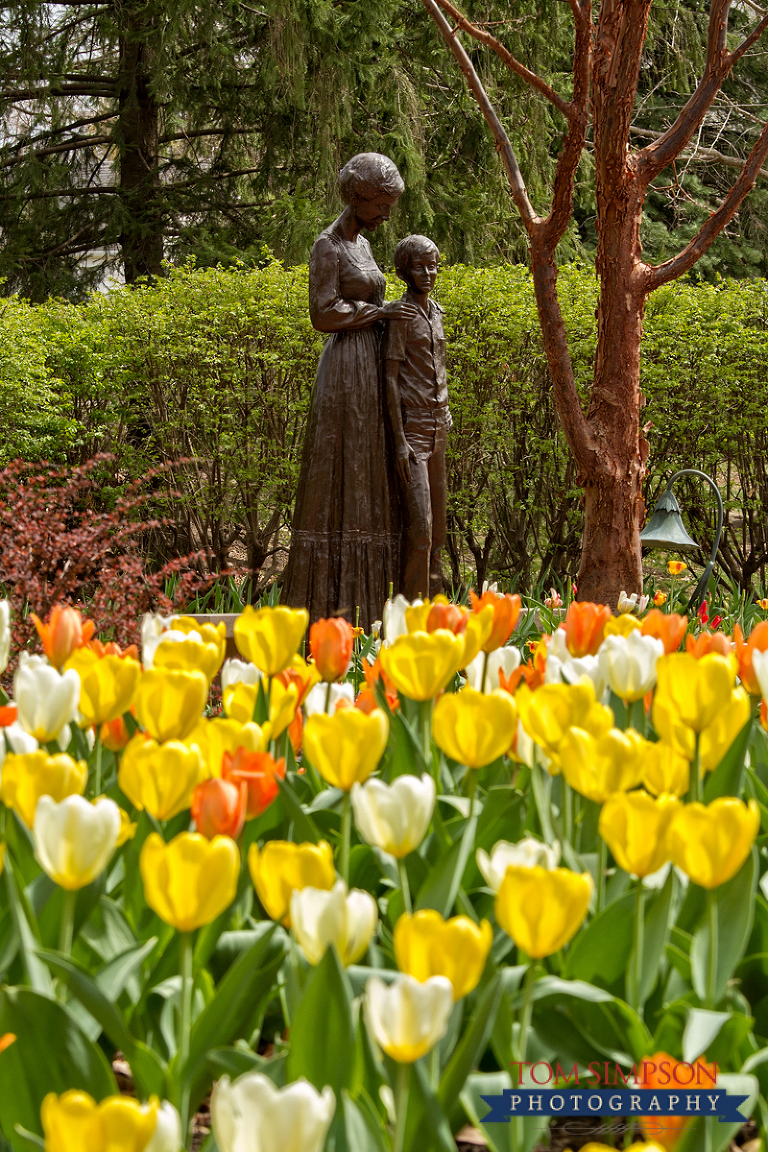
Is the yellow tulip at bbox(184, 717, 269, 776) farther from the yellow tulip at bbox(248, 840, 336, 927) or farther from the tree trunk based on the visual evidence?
the tree trunk

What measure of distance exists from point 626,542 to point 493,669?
4369 mm

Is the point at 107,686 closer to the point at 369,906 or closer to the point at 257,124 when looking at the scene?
the point at 369,906

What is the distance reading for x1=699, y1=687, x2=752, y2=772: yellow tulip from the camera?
3.24ft

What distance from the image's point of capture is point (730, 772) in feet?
3.39

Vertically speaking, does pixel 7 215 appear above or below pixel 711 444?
above

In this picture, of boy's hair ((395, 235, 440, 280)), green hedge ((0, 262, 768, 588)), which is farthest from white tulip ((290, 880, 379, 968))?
green hedge ((0, 262, 768, 588))

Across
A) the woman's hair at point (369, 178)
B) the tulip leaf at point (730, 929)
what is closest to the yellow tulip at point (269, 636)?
the tulip leaf at point (730, 929)

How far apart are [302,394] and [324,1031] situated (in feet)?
24.5

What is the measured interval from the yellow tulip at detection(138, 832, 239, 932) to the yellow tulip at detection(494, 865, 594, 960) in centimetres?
18

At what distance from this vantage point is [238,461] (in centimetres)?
787

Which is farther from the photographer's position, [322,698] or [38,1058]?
[322,698]

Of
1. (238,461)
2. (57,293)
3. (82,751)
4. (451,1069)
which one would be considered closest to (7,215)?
(57,293)

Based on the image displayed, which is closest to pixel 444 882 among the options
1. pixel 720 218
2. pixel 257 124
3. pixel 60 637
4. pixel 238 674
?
pixel 238 674

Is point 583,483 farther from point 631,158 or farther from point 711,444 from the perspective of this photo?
point 711,444
